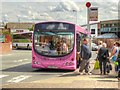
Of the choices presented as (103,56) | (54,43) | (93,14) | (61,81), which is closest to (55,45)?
(54,43)

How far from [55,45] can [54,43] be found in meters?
0.13

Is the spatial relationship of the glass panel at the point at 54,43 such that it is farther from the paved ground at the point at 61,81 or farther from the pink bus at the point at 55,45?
the paved ground at the point at 61,81

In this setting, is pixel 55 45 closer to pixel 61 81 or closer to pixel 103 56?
pixel 103 56

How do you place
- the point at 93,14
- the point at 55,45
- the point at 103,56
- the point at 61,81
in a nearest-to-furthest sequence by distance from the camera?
the point at 61,81 → the point at 103,56 → the point at 55,45 → the point at 93,14

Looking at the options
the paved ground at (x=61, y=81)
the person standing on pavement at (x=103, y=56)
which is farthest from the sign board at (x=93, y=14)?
the person standing on pavement at (x=103, y=56)

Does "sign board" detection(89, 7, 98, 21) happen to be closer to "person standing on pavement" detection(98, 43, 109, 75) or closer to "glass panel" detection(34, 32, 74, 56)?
"glass panel" detection(34, 32, 74, 56)

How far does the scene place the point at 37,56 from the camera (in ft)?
67.0

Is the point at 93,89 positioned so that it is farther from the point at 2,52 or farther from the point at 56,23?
the point at 2,52

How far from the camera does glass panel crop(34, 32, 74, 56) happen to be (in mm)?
20406

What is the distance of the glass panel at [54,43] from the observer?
2041 centimetres

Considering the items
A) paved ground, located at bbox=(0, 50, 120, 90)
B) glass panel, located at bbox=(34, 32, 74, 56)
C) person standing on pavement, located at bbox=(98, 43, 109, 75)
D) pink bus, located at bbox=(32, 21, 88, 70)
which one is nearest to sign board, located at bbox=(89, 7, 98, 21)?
pink bus, located at bbox=(32, 21, 88, 70)

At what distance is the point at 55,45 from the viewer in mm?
20609

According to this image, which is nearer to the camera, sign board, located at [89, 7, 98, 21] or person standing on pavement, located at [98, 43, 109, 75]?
person standing on pavement, located at [98, 43, 109, 75]

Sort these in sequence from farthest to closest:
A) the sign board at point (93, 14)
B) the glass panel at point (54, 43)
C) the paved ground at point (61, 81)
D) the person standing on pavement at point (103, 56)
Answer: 1. the sign board at point (93, 14)
2. the glass panel at point (54, 43)
3. the person standing on pavement at point (103, 56)
4. the paved ground at point (61, 81)
